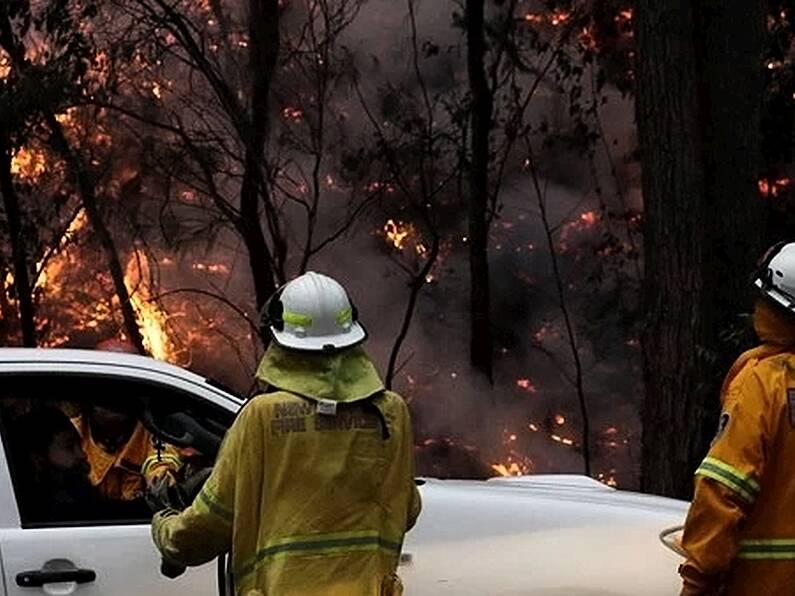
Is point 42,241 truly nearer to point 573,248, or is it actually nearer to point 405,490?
point 573,248

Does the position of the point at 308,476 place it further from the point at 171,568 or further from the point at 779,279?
the point at 779,279

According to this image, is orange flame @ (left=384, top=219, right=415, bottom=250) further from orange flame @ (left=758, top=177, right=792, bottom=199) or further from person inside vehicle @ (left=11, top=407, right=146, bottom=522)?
person inside vehicle @ (left=11, top=407, right=146, bottom=522)

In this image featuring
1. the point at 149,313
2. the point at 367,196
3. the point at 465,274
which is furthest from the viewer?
the point at 465,274

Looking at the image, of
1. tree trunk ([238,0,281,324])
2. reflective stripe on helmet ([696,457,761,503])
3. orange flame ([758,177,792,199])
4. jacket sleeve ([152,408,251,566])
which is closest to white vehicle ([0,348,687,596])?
jacket sleeve ([152,408,251,566])

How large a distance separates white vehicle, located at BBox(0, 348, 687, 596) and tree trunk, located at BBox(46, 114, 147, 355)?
956 centimetres

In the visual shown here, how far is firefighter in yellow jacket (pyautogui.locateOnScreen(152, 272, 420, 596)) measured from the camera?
330 cm

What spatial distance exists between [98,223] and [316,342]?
37.0 ft

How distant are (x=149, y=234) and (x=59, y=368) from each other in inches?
413

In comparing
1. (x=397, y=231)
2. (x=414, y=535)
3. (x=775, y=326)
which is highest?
(x=775, y=326)

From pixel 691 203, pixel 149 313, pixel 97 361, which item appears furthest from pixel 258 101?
pixel 97 361

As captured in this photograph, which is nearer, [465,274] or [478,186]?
[478,186]

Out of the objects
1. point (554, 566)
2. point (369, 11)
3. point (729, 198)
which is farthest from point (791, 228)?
point (554, 566)

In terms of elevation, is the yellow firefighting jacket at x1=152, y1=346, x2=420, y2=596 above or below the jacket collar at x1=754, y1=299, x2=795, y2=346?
below

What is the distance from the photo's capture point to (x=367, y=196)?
14.6 m
